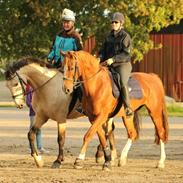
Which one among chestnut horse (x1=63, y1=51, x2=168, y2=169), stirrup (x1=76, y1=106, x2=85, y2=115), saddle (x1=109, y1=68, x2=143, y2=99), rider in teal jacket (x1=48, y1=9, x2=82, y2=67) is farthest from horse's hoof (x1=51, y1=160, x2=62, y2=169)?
rider in teal jacket (x1=48, y1=9, x2=82, y2=67)

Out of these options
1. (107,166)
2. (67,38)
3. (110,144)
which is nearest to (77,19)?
(110,144)

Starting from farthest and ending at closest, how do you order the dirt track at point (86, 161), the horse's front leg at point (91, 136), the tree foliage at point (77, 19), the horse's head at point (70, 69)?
the tree foliage at point (77, 19), the horse's front leg at point (91, 136), the horse's head at point (70, 69), the dirt track at point (86, 161)

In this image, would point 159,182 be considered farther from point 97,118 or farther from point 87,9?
point 87,9

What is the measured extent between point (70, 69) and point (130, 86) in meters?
1.71

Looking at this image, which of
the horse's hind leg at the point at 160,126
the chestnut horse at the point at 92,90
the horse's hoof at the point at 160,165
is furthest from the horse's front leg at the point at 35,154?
the horse's hind leg at the point at 160,126

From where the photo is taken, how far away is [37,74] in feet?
49.4

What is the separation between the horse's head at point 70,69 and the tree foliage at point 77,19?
22.4 meters

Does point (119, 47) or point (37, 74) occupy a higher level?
point (119, 47)

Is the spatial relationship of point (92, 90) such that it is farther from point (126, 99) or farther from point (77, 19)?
point (77, 19)

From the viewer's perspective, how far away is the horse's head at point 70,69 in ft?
45.2

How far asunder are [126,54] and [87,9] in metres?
22.7

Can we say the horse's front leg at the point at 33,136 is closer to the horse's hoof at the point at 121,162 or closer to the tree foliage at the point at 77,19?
the horse's hoof at the point at 121,162

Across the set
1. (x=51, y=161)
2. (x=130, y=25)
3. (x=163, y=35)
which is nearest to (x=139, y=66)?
(x=163, y=35)

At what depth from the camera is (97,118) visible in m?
14.2
